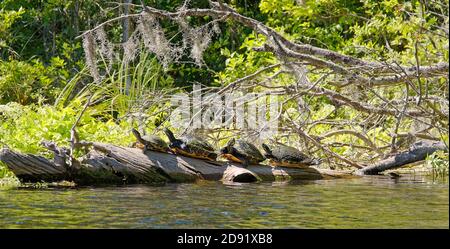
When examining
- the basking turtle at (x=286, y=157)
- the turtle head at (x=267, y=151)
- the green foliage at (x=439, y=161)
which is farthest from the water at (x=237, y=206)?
the turtle head at (x=267, y=151)

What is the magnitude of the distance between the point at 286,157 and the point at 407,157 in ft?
4.73

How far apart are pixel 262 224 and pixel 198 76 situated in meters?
11.4

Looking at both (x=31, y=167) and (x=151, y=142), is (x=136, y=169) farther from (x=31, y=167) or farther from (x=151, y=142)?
(x=31, y=167)

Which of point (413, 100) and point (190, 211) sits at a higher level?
point (413, 100)

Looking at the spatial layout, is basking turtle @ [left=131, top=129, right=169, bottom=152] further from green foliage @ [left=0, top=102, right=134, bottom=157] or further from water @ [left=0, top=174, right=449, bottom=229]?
green foliage @ [left=0, top=102, right=134, bottom=157]

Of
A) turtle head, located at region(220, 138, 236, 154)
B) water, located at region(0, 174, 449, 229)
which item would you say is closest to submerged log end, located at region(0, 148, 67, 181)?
water, located at region(0, 174, 449, 229)

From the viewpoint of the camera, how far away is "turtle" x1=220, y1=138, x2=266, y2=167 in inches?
393

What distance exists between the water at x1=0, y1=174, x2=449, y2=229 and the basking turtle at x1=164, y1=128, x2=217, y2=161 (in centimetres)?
58

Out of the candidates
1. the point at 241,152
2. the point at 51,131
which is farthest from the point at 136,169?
the point at 51,131

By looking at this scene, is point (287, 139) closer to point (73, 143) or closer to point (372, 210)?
point (73, 143)

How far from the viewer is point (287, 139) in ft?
37.1
